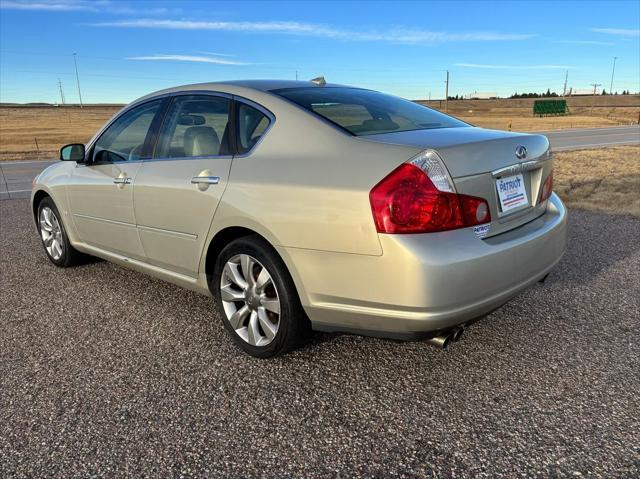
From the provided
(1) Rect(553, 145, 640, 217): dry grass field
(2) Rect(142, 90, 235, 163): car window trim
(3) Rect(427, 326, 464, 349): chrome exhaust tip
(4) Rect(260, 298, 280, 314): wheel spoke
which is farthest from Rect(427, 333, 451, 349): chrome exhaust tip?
(1) Rect(553, 145, 640, 217): dry grass field

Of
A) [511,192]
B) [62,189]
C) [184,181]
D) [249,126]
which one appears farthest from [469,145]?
[62,189]

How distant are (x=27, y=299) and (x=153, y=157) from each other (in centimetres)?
170

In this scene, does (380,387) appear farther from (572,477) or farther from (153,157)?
(153,157)

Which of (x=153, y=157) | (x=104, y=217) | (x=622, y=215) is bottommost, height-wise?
(x=622, y=215)

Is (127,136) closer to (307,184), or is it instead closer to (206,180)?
(206,180)

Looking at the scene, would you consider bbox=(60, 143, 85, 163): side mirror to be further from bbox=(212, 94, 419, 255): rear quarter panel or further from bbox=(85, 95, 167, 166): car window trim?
bbox=(212, 94, 419, 255): rear quarter panel

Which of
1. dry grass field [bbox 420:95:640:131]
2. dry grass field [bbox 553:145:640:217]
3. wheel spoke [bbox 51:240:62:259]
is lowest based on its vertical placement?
dry grass field [bbox 420:95:640:131]

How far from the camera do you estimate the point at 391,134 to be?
2863 mm

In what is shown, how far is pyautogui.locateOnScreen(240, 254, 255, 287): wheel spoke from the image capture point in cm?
302

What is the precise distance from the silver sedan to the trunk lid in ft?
0.03

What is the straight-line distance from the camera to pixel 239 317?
3.17 meters

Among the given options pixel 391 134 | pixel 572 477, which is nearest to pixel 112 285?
pixel 391 134

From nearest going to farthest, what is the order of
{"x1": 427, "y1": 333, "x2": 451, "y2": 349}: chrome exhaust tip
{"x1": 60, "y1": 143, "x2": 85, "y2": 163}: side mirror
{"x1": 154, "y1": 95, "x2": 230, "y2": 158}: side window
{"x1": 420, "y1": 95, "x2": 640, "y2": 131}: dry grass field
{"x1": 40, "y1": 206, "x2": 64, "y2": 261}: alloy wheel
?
{"x1": 427, "y1": 333, "x2": 451, "y2": 349}: chrome exhaust tip, {"x1": 154, "y1": 95, "x2": 230, "y2": 158}: side window, {"x1": 60, "y1": 143, "x2": 85, "y2": 163}: side mirror, {"x1": 40, "y1": 206, "x2": 64, "y2": 261}: alloy wheel, {"x1": 420, "y1": 95, "x2": 640, "y2": 131}: dry grass field

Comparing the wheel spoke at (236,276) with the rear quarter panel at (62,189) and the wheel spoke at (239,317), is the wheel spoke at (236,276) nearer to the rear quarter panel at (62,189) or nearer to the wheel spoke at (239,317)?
the wheel spoke at (239,317)
